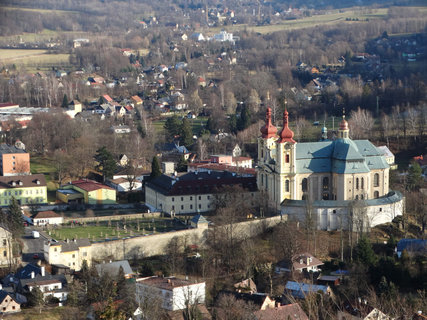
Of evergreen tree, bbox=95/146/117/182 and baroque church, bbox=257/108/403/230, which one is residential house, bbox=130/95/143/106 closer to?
evergreen tree, bbox=95/146/117/182

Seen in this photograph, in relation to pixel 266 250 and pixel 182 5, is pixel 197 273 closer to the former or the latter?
pixel 266 250

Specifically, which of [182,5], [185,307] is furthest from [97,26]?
[185,307]

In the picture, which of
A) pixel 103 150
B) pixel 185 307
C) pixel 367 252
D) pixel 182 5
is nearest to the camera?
pixel 185 307

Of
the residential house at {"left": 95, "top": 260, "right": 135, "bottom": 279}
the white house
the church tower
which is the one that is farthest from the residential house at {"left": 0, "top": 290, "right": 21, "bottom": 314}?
the white house

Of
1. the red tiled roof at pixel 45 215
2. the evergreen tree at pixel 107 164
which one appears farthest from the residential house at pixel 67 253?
the evergreen tree at pixel 107 164

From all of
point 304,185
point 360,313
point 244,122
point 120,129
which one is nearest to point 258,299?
point 360,313

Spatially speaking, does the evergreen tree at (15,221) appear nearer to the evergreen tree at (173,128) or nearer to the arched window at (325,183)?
the arched window at (325,183)

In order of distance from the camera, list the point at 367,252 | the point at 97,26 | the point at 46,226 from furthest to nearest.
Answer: the point at 97,26, the point at 46,226, the point at 367,252
